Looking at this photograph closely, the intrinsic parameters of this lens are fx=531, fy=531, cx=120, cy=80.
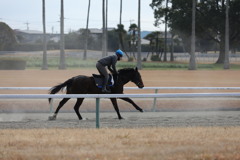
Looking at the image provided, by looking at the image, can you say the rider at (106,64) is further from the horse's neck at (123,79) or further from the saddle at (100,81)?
the horse's neck at (123,79)

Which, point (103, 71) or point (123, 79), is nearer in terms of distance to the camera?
point (103, 71)

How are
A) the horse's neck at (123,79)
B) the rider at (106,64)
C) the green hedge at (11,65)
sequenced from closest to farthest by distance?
the rider at (106,64) < the horse's neck at (123,79) < the green hedge at (11,65)

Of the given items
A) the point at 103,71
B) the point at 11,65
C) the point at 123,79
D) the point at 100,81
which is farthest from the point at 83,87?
the point at 11,65

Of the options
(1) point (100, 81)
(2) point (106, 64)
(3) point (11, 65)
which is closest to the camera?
(1) point (100, 81)

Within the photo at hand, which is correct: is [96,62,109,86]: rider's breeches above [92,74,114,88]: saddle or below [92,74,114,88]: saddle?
above

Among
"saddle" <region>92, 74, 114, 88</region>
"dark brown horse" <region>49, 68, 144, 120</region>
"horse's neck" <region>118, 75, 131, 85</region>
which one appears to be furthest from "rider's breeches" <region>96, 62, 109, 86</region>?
"horse's neck" <region>118, 75, 131, 85</region>

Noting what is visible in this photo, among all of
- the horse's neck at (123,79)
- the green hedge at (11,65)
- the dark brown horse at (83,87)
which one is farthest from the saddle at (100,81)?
the green hedge at (11,65)

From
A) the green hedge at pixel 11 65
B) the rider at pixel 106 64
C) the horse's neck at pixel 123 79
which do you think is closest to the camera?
the rider at pixel 106 64

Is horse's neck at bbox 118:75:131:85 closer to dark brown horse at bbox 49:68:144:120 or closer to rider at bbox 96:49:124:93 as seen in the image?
dark brown horse at bbox 49:68:144:120

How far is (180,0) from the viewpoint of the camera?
7312 centimetres

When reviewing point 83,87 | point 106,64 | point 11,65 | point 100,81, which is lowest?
point 11,65

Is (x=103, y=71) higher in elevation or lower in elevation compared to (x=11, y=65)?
higher

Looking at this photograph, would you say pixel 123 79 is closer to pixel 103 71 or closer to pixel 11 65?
pixel 103 71

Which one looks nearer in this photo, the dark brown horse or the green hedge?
the dark brown horse
